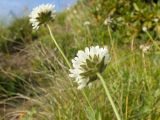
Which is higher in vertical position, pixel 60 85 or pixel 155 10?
pixel 155 10

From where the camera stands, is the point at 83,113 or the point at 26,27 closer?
the point at 83,113

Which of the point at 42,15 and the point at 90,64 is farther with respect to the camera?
the point at 42,15

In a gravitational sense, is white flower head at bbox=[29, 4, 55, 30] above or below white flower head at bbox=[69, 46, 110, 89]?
above

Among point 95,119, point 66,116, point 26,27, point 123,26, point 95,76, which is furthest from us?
point 26,27

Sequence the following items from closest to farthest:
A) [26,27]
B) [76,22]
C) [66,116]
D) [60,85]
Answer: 1. [66,116]
2. [60,85]
3. [76,22]
4. [26,27]

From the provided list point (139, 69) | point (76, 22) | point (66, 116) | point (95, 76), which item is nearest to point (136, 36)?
point (76, 22)

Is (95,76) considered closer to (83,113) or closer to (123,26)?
(83,113)

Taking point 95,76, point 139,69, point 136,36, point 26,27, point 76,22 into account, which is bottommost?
point 95,76
